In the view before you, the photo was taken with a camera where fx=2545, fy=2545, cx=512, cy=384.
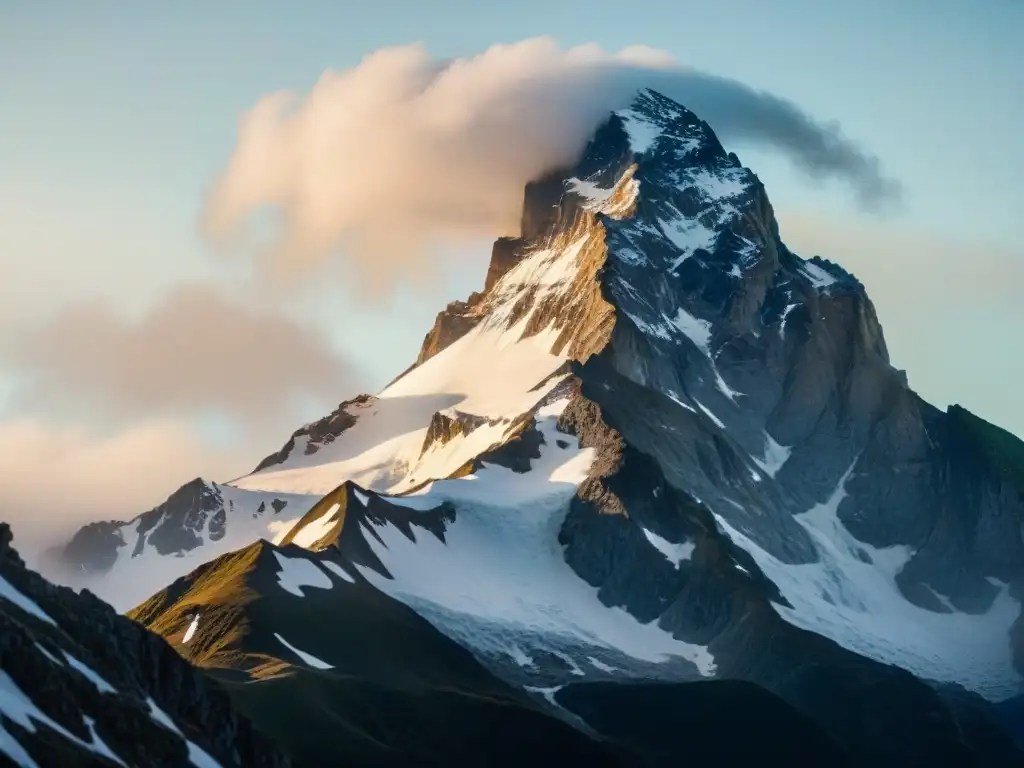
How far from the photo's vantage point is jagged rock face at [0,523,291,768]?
139m

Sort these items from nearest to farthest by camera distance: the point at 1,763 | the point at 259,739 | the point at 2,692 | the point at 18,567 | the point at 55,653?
the point at 1,763 → the point at 2,692 → the point at 55,653 → the point at 18,567 → the point at 259,739

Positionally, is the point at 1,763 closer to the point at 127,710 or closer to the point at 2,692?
the point at 2,692

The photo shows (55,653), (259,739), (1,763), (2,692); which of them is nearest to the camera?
(1,763)

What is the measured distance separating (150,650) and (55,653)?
1736 cm

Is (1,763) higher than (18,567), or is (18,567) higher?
(18,567)

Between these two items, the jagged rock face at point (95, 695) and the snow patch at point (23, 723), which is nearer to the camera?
the snow patch at point (23, 723)

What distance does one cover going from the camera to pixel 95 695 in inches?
5876

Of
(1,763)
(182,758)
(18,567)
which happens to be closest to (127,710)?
(182,758)

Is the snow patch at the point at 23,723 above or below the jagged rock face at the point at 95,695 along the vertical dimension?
below

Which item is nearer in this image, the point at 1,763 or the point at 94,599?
the point at 1,763

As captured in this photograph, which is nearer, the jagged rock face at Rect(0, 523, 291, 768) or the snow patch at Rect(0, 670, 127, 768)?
the snow patch at Rect(0, 670, 127, 768)

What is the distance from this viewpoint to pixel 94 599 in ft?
548

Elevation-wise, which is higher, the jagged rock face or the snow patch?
the jagged rock face

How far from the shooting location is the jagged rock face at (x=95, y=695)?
138750 mm
